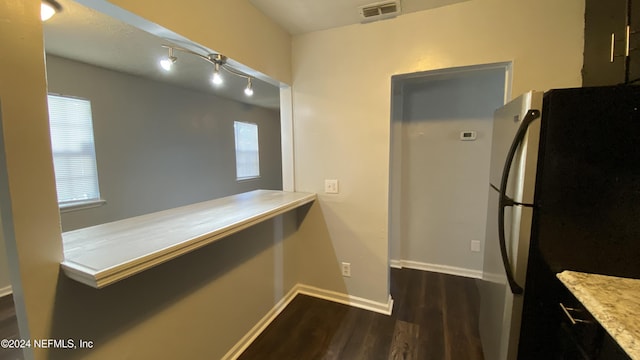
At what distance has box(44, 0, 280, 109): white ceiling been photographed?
6.13ft

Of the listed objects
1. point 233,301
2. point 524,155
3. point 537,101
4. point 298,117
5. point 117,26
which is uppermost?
point 117,26

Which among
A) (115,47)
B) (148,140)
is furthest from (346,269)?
(148,140)

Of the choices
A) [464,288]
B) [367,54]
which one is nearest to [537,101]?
[367,54]

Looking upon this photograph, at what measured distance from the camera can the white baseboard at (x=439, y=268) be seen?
2.84 metres

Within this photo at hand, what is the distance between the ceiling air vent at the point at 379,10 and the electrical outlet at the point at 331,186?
1317mm

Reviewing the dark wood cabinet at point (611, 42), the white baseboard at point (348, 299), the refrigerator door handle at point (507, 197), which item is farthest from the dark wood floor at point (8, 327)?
the dark wood cabinet at point (611, 42)

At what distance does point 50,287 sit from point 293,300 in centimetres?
184

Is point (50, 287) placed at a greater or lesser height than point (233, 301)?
greater

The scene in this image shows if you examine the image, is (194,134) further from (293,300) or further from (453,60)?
(453,60)

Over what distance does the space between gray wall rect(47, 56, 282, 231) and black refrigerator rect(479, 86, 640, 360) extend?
13.2 ft

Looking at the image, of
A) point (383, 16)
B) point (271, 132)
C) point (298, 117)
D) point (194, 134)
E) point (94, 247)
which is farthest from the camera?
point (271, 132)

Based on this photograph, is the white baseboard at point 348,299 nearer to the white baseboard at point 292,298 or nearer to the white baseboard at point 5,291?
the white baseboard at point 292,298

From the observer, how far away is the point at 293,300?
94.3 inches

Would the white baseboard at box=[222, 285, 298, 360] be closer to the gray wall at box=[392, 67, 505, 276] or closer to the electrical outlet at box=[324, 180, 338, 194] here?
the electrical outlet at box=[324, 180, 338, 194]
